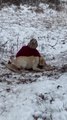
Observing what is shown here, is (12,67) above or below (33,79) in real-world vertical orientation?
below

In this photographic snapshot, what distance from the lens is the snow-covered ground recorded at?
715 cm

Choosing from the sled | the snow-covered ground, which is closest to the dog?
the sled

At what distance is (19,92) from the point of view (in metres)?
7.97

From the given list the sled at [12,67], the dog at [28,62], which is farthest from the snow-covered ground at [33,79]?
the dog at [28,62]

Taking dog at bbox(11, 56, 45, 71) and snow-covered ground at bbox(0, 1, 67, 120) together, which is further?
→ dog at bbox(11, 56, 45, 71)

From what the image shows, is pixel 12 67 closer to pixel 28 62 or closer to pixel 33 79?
pixel 28 62

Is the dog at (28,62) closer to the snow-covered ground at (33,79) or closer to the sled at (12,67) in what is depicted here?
the sled at (12,67)

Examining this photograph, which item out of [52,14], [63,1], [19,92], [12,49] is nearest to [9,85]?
[19,92]

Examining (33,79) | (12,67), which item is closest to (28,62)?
(12,67)

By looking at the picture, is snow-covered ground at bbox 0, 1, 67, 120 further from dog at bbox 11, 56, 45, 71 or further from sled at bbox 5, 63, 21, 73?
dog at bbox 11, 56, 45, 71

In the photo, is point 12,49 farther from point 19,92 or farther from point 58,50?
point 19,92

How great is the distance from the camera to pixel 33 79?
29.8 feet

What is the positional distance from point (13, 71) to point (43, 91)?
256cm

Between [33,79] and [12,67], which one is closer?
[33,79]
